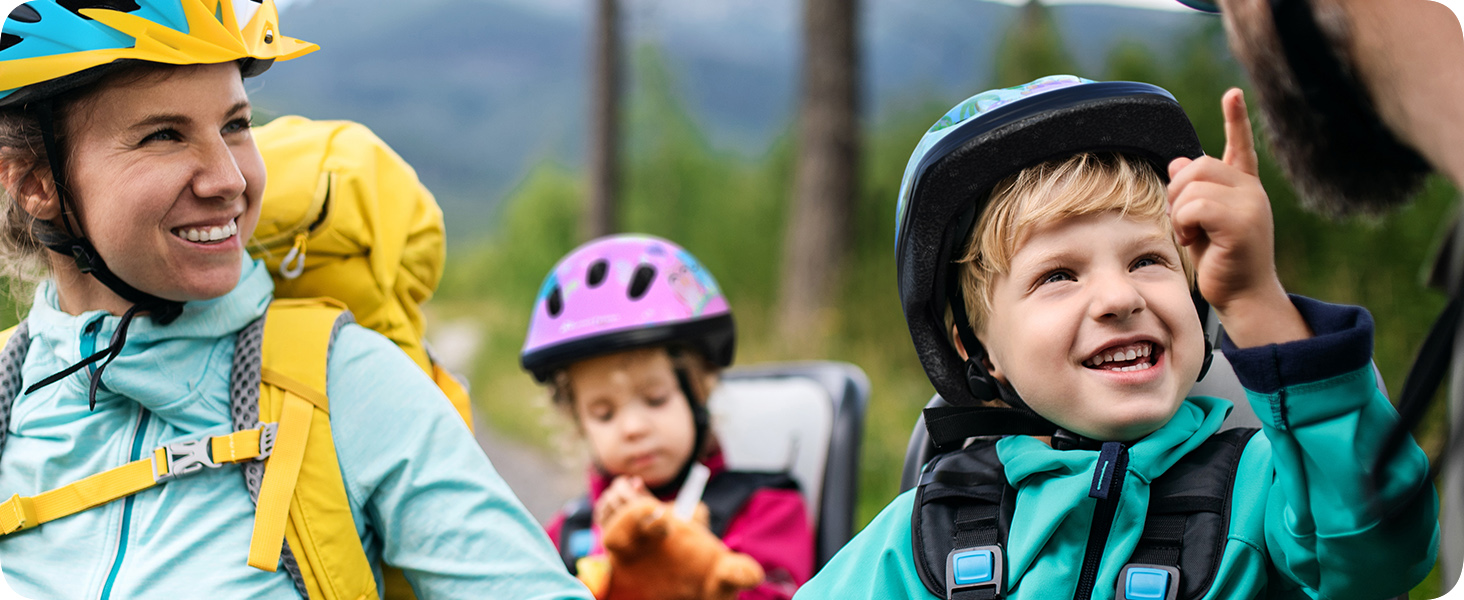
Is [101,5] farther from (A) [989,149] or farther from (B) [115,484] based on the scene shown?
(A) [989,149]

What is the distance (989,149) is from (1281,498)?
2.34 ft

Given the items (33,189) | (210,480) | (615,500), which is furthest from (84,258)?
(615,500)

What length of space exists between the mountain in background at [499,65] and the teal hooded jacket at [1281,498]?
26823 mm

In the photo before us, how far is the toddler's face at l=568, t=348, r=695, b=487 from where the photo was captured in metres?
3.03

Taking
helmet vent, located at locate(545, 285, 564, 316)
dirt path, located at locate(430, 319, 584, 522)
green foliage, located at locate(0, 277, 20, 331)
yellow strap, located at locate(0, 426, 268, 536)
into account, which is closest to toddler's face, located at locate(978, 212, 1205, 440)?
yellow strap, located at locate(0, 426, 268, 536)

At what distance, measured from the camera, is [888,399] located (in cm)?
664

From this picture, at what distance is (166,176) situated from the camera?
182 centimetres

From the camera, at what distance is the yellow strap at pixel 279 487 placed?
5.89 ft

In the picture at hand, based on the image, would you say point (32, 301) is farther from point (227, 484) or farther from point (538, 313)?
point (538, 313)

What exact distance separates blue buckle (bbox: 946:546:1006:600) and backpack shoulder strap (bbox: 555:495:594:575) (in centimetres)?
164

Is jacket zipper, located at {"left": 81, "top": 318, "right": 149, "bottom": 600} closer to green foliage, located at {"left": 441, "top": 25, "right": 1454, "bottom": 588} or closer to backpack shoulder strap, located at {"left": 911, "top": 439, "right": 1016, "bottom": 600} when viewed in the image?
backpack shoulder strap, located at {"left": 911, "top": 439, "right": 1016, "bottom": 600}

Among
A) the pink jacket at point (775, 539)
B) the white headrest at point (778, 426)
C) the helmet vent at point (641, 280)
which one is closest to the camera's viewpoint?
the pink jacket at point (775, 539)

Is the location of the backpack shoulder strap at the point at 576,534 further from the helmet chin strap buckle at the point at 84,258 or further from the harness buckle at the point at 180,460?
the helmet chin strap buckle at the point at 84,258

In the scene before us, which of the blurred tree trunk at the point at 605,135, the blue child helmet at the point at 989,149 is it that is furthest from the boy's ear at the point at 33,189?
the blurred tree trunk at the point at 605,135
